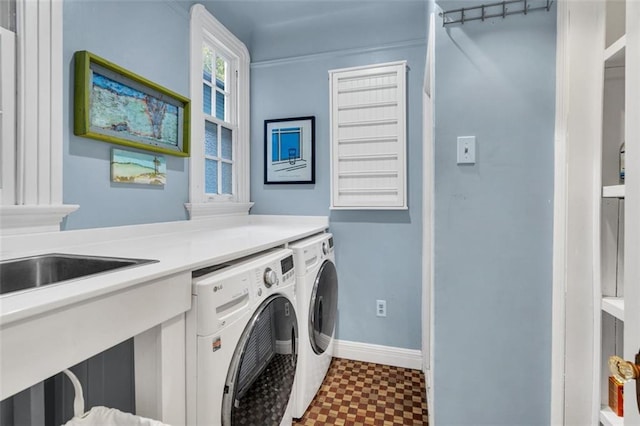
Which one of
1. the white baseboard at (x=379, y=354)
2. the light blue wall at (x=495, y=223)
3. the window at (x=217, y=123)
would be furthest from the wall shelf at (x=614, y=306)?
the window at (x=217, y=123)

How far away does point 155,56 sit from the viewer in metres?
1.83

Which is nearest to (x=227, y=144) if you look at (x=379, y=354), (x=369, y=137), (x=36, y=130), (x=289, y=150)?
(x=289, y=150)

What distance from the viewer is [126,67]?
1.66 m

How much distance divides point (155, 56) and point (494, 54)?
5.66 ft

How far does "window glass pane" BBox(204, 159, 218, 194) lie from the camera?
7.64 feet

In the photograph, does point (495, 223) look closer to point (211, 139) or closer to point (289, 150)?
point (289, 150)

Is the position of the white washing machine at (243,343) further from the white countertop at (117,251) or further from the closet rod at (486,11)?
the closet rod at (486,11)

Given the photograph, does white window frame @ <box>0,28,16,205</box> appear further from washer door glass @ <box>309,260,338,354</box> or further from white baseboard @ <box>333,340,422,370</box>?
white baseboard @ <box>333,340,422,370</box>

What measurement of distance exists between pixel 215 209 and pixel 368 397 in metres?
1.58

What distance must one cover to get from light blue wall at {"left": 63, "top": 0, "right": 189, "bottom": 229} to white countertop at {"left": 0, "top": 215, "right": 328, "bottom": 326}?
7 cm

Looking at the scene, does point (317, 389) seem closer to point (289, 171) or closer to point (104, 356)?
point (104, 356)

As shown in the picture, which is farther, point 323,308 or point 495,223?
point 323,308

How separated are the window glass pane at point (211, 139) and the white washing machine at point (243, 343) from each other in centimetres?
117

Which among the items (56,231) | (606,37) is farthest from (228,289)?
(606,37)
